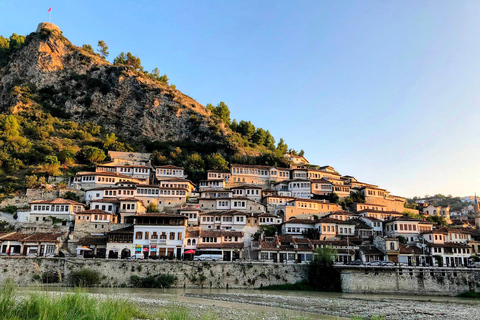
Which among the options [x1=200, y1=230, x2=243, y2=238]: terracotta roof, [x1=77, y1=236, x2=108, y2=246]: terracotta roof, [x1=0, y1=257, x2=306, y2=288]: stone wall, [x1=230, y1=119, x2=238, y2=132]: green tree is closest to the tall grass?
[x1=0, y1=257, x2=306, y2=288]: stone wall

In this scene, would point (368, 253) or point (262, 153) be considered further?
point (262, 153)

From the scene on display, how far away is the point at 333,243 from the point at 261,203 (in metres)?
16.3

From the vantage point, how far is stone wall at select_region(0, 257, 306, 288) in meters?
38.7

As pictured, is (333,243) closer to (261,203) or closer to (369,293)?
(369,293)

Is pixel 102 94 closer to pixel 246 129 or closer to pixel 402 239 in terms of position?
pixel 246 129

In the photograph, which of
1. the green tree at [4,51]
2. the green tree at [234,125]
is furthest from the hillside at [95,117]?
the green tree at [234,125]

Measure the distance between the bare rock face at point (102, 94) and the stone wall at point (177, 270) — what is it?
53384 mm

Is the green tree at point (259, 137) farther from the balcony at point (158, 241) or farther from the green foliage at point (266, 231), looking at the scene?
the balcony at point (158, 241)

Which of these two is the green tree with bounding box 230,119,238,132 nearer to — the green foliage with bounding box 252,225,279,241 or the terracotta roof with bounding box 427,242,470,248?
the green foliage with bounding box 252,225,279,241

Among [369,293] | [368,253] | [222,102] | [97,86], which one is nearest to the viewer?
[369,293]

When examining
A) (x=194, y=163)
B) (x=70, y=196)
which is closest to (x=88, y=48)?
(x=194, y=163)

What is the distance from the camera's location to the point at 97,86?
340 ft

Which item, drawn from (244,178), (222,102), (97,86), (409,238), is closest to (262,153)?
(244,178)

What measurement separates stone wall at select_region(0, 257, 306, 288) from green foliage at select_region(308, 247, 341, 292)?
47.9 inches
